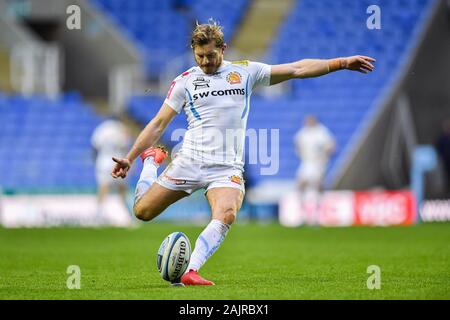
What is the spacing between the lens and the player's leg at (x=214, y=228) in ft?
27.9

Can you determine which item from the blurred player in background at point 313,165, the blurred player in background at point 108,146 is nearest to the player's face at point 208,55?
the blurred player in background at point 108,146

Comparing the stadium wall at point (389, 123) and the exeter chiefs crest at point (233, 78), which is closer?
the exeter chiefs crest at point (233, 78)

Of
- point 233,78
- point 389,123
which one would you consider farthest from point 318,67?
point 389,123

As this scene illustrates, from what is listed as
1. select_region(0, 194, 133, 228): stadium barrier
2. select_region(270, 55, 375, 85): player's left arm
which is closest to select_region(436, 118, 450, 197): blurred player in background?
select_region(0, 194, 133, 228): stadium barrier

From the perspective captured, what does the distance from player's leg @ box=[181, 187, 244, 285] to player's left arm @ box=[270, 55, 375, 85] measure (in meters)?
1.08

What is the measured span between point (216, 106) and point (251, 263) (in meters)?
3.14

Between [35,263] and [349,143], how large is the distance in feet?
46.2

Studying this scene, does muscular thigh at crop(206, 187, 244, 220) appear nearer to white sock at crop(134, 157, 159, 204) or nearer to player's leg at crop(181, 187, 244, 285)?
player's leg at crop(181, 187, 244, 285)

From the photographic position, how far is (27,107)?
2578 cm

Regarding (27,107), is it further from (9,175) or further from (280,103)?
(280,103)

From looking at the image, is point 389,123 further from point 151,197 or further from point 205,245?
point 205,245

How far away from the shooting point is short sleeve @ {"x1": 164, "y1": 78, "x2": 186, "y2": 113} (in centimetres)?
885

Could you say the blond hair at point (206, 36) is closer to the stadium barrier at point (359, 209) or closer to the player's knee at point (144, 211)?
the player's knee at point (144, 211)
